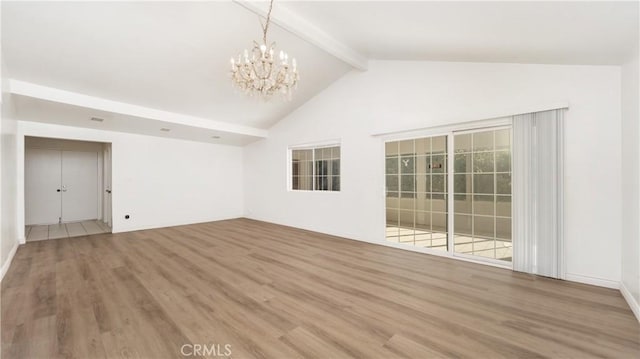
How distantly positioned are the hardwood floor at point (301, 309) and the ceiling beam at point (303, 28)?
3206 mm

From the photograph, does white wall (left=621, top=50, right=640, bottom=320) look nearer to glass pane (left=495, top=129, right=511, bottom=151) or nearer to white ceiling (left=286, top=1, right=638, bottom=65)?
white ceiling (left=286, top=1, right=638, bottom=65)

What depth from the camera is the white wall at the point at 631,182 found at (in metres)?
2.31

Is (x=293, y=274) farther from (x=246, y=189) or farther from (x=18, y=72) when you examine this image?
(x=246, y=189)

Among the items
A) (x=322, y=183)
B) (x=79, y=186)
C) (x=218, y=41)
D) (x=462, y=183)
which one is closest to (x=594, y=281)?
(x=462, y=183)

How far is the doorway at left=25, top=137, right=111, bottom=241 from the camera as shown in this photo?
6.88 meters

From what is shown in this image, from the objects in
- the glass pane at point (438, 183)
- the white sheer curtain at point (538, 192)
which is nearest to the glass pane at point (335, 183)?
the glass pane at point (438, 183)

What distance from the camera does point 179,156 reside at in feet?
22.8

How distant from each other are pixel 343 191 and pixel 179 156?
188 inches

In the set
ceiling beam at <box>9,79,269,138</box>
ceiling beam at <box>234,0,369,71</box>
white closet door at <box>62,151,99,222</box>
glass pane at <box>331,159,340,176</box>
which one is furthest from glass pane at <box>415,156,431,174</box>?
white closet door at <box>62,151,99,222</box>

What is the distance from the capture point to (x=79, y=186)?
7.68 m

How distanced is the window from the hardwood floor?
2.21 metres

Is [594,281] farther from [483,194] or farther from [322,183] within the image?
[322,183]

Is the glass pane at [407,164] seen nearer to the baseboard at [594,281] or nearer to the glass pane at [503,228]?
the glass pane at [503,228]

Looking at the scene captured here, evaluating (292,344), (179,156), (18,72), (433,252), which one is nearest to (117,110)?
(18,72)
